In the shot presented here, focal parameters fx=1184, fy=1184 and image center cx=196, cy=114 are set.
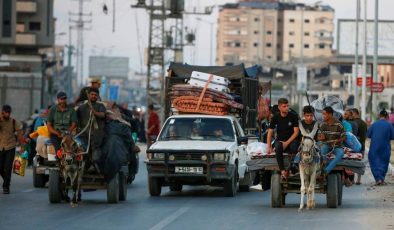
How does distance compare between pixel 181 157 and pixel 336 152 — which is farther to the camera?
pixel 181 157

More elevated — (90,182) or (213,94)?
(213,94)

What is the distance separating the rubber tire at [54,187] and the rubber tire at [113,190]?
85cm

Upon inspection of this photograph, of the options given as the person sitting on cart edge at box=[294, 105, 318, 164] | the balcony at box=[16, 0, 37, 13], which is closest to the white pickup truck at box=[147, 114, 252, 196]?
the person sitting on cart edge at box=[294, 105, 318, 164]

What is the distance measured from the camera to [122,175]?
69.4 feet

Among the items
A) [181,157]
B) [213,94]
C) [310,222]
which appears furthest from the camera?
[213,94]

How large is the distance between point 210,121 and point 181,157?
5.65 feet

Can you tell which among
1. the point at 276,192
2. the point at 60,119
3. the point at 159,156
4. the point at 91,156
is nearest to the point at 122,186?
the point at 91,156

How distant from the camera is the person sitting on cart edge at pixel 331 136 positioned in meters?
20.2

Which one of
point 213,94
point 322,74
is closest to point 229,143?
point 213,94

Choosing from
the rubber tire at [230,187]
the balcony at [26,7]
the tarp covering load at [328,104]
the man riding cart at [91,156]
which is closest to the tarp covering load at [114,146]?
the man riding cart at [91,156]

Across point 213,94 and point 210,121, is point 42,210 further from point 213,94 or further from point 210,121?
point 213,94

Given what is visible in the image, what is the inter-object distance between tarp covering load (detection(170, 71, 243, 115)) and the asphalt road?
7.65 ft

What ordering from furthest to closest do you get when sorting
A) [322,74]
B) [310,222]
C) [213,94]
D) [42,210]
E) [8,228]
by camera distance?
[322,74], [213,94], [42,210], [310,222], [8,228]

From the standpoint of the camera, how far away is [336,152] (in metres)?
20.2
